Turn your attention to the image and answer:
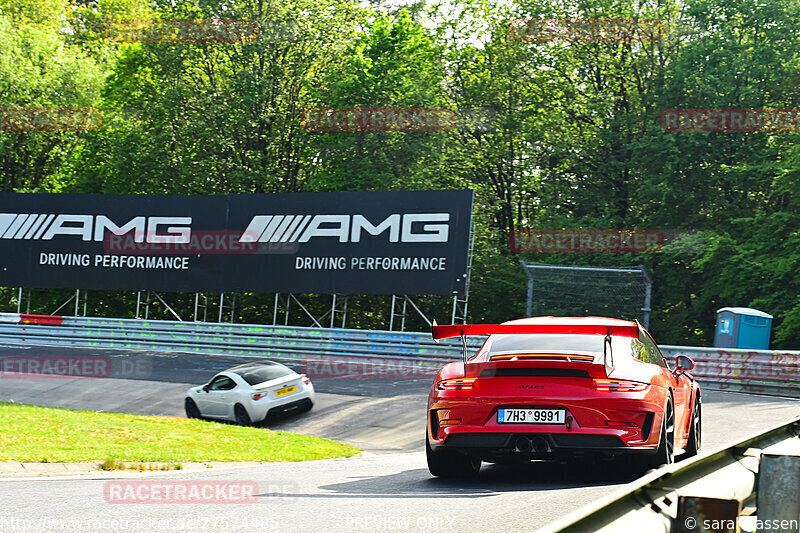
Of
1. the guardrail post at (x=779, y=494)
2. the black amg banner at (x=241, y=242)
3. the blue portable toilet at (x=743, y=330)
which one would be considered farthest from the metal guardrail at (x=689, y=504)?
the black amg banner at (x=241, y=242)

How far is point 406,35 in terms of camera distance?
1474 inches

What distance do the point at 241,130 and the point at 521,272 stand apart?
46.1 ft

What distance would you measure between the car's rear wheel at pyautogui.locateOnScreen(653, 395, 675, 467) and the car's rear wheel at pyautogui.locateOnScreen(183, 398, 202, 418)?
1302cm

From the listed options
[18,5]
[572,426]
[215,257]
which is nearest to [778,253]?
[215,257]

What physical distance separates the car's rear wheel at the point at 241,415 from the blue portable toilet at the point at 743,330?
466 inches

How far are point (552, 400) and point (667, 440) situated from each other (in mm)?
1154

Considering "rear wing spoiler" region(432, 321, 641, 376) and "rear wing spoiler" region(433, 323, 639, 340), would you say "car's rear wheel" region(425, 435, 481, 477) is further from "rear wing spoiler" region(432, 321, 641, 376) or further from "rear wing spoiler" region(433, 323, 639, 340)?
"rear wing spoiler" region(433, 323, 639, 340)

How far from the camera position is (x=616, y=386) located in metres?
7.54

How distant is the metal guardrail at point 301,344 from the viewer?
20.3 metres

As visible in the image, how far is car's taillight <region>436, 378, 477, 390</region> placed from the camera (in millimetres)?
7784
